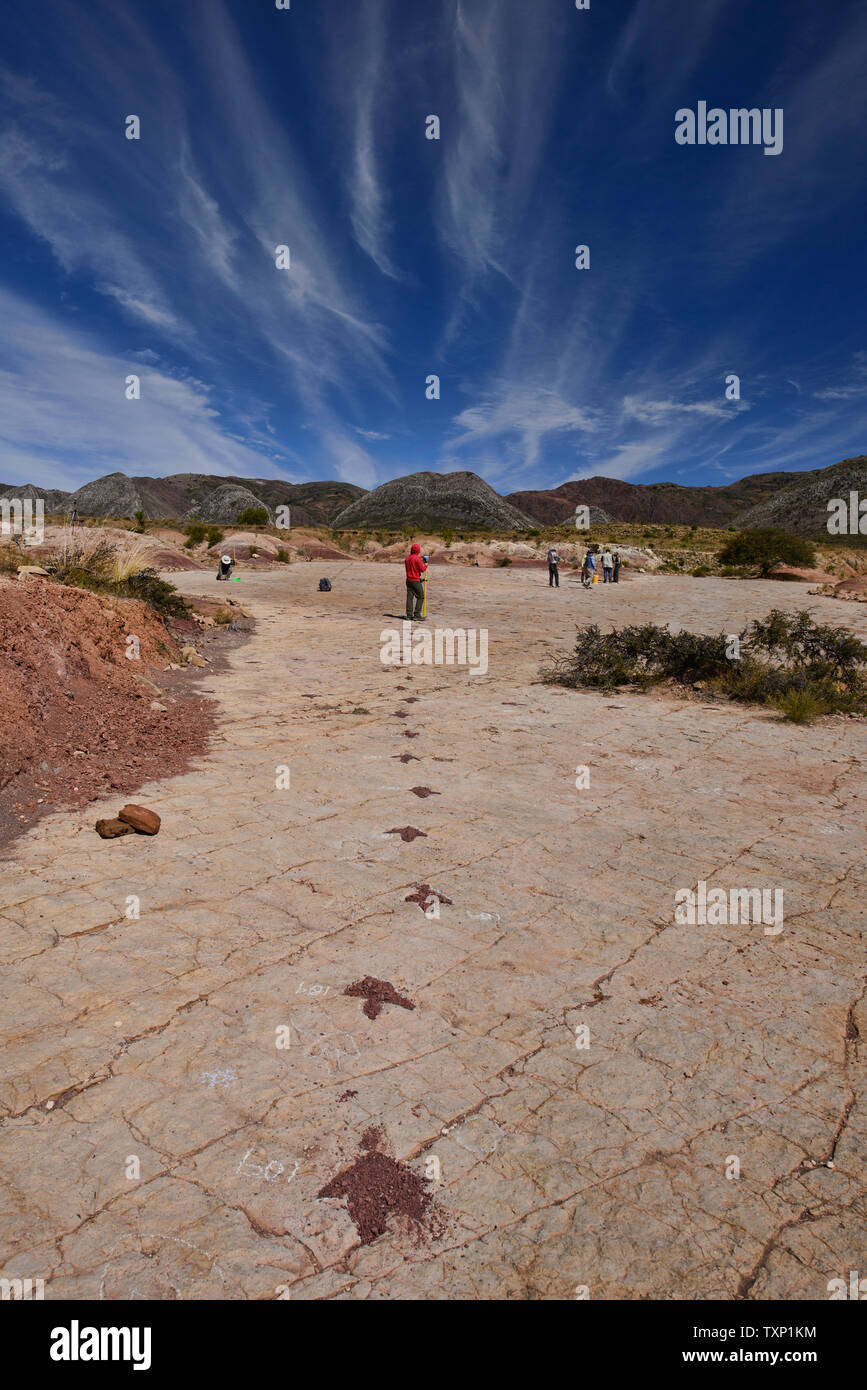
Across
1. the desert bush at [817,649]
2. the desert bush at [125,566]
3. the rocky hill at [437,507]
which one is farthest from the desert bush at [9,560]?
the rocky hill at [437,507]

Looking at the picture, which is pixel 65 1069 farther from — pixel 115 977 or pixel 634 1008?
pixel 634 1008

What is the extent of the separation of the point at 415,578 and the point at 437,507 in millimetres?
49680

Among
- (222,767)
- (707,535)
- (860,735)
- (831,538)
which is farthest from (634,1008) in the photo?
(831,538)

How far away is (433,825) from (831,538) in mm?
57423

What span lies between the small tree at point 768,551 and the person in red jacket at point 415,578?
19334 mm

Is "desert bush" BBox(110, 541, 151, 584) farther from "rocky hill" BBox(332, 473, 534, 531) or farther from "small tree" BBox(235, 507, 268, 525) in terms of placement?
"rocky hill" BBox(332, 473, 534, 531)

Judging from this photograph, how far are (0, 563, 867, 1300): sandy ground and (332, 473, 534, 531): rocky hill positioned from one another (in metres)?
52.6

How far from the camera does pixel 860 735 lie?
21.3 ft

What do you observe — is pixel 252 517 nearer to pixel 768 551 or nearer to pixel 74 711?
pixel 768 551

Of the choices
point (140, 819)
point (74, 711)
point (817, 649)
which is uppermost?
point (817, 649)

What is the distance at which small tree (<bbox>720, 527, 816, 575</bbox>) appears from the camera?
29734mm

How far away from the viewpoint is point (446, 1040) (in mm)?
2459

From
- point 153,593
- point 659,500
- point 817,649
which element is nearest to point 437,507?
point 153,593

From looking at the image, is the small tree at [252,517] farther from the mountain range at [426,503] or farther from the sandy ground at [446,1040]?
the sandy ground at [446,1040]
